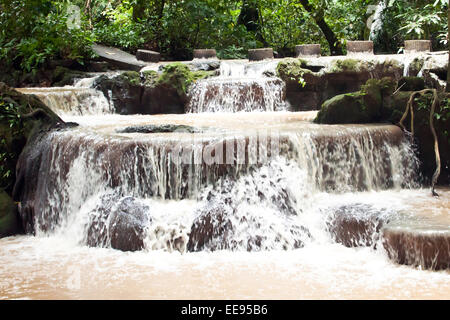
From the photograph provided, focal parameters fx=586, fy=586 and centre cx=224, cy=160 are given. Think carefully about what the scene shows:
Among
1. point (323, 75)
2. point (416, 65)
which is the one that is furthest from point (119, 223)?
point (416, 65)

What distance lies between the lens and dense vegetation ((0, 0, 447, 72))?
1143cm

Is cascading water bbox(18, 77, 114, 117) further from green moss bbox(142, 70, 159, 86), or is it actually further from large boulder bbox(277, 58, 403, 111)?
large boulder bbox(277, 58, 403, 111)

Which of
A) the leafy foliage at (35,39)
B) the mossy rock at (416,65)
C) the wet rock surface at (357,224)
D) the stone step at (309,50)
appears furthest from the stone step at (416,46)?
the leafy foliage at (35,39)

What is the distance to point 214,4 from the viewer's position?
14.0 metres

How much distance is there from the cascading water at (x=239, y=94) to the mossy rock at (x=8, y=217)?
397cm

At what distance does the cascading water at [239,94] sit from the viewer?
31.8 feet

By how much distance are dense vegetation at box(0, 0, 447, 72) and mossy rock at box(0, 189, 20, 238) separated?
16.3 ft

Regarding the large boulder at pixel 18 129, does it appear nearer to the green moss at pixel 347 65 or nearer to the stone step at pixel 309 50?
the green moss at pixel 347 65

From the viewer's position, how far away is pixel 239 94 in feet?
31.7

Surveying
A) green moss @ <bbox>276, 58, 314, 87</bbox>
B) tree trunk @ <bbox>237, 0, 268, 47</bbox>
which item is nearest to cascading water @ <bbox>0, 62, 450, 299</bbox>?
Result: green moss @ <bbox>276, 58, 314, 87</bbox>

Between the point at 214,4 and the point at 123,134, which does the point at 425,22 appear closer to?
the point at 214,4

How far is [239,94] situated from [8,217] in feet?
14.5
